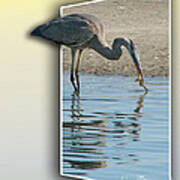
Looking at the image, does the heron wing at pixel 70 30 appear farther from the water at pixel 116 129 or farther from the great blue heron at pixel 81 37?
the water at pixel 116 129

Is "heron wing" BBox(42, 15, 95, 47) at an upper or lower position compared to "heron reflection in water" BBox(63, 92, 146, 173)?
upper

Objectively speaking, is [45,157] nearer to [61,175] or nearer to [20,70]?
[61,175]

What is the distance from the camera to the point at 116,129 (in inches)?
87.9

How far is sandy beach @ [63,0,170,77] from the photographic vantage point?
2.08 meters

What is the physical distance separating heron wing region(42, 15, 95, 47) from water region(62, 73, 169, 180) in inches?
8.5

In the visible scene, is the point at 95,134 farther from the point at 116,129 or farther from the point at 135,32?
the point at 135,32

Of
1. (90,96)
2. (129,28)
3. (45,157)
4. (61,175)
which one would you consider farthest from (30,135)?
(129,28)

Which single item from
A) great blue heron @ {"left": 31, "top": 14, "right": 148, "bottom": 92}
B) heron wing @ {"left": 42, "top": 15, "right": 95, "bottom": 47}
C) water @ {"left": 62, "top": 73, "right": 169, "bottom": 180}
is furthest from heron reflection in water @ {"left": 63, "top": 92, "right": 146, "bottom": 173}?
heron wing @ {"left": 42, "top": 15, "right": 95, "bottom": 47}

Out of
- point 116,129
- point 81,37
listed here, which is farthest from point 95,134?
point 81,37

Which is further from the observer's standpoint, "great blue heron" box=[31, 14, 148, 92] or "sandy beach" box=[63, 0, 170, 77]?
"great blue heron" box=[31, 14, 148, 92]

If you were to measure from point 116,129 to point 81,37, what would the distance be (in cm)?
58

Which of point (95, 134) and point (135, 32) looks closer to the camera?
point (135, 32)

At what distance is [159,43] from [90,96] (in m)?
0.52

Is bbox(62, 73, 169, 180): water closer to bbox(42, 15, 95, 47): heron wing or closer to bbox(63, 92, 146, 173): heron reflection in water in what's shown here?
bbox(63, 92, 146, 173): heron reflection in water
